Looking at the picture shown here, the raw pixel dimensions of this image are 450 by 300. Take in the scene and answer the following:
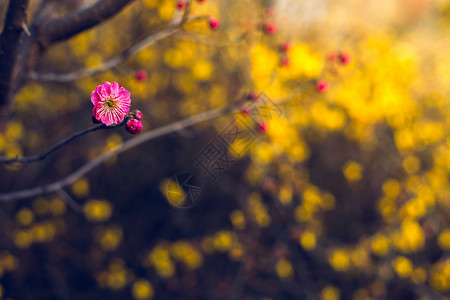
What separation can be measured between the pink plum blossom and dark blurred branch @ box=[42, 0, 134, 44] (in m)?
0.63

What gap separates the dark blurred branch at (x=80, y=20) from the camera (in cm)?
161

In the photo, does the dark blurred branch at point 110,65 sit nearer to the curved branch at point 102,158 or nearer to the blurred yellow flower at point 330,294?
the curved branch at point 102,158

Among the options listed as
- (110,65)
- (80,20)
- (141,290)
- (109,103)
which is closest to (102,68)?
(110,65)

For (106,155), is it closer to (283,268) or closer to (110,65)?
(110,65)

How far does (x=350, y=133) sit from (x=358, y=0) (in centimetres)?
338

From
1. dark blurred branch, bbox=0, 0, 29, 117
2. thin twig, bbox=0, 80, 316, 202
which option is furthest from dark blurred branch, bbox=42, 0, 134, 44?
thin twig, bbox=0, 80, 316, 202

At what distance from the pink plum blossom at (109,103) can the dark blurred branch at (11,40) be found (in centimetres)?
61

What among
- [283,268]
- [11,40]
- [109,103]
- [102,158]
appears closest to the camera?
[109,103]

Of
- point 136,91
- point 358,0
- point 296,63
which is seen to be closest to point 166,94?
point 136,91

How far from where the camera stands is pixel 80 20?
1652mm

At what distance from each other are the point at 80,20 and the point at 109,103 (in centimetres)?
74

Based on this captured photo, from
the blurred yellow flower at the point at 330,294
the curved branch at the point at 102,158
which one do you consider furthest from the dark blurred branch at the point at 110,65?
the blurred yellow flower at the point at 330,294

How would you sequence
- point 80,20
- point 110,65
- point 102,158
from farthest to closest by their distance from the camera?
point 110,65 < point 102,158 < point 80,20

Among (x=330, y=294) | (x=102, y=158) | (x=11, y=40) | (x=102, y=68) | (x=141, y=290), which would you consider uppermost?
(x=102, y=68)
